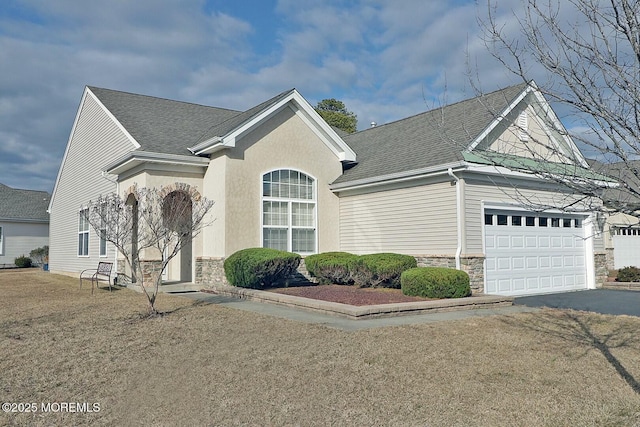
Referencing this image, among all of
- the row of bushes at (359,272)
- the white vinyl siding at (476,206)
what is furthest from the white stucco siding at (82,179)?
the white vinyl siding at (476,206)

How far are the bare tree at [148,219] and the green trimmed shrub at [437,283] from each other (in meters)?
5.39

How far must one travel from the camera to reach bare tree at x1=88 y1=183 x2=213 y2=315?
12.4m

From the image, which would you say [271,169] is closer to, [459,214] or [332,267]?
[332,267]

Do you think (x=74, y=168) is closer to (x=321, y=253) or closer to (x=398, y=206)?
(x=321, y=253)

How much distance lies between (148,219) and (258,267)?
10.4 ft

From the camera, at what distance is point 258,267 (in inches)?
543

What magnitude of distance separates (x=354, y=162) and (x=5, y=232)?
26.8 metres

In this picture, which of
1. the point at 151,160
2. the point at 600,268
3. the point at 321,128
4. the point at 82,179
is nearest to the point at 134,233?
the point at 151,160

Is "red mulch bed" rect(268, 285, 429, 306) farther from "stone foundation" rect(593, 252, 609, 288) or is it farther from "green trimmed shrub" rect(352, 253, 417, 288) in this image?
"stone foundation" rect(593, 252, 609, 288)

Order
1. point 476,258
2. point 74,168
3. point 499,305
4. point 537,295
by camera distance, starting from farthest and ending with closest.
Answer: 1. point 74,168
2. point 537,295
3. point 476,258
4. point 499,305

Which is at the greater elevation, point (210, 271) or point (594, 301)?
point (210, 271)

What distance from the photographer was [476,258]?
44.4 feet

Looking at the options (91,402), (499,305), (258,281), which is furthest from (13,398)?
(499,305)

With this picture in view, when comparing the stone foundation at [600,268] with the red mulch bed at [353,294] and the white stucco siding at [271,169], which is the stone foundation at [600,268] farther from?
the white stucco siding at [271,169]
